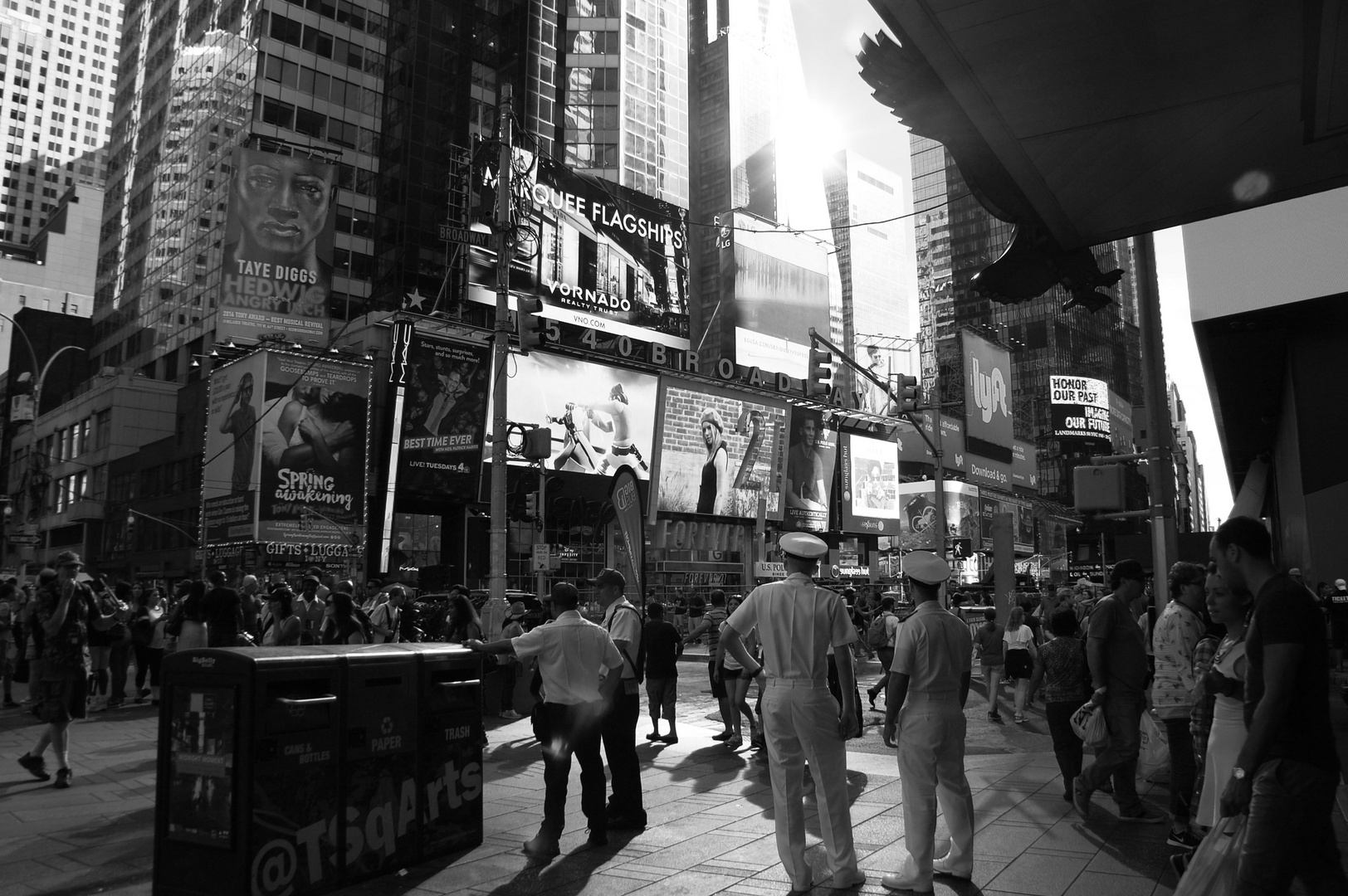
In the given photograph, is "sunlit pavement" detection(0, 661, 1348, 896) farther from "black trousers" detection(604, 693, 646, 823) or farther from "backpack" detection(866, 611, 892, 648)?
"backpack" detection(866, 611, 892, 648)

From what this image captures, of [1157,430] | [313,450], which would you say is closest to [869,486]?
[313,450]

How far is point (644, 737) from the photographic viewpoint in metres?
12.4

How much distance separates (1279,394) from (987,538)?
6045 centimetres

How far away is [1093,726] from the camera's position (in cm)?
718

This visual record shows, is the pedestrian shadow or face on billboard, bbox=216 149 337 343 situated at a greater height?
face on billboard, bbox=216 149 337 343

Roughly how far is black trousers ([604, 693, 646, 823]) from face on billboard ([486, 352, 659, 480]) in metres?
34.3

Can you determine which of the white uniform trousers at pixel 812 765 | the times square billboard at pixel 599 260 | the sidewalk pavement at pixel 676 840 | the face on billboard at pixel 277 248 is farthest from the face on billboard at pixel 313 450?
the white uniform trousers at pixel 812 765

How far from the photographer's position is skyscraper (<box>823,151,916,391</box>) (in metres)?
129

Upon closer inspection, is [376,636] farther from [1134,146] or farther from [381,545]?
[381,545]

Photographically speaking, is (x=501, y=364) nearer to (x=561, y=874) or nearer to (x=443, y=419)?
(x=561, y=874)

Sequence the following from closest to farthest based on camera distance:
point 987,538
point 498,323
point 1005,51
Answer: point 1005,51
point 498,323
point 987,538

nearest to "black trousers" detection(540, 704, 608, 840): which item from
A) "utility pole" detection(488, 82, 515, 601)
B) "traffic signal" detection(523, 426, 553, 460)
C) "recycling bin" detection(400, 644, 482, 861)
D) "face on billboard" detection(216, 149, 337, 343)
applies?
"recycling bin" detection(400, 644, 482, 861)

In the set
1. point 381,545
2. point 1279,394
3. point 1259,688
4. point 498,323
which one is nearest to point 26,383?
point 498,323

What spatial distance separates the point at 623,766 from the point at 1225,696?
156 inches
